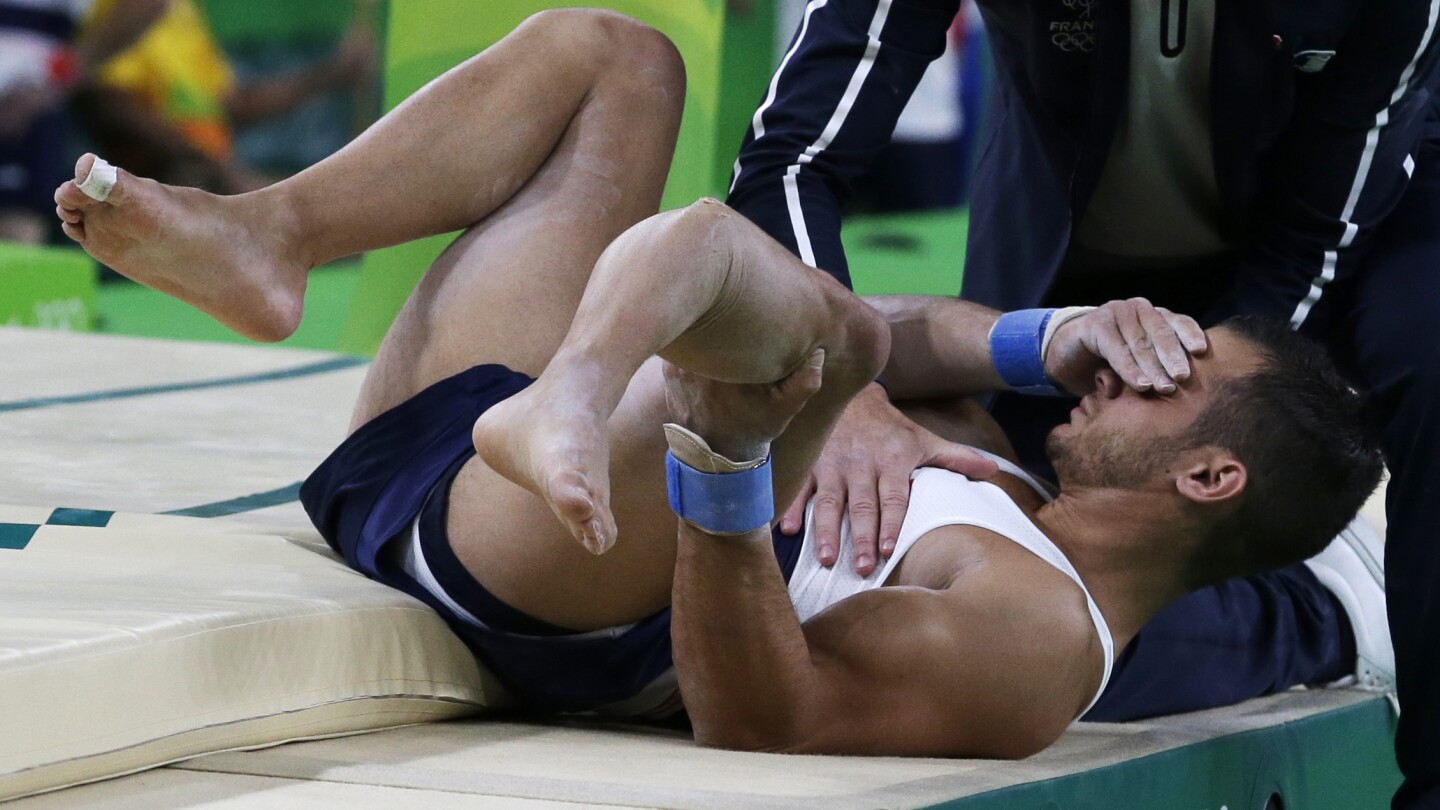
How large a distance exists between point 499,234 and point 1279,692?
1.08 meters

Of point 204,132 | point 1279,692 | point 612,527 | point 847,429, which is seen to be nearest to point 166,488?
point 847,429

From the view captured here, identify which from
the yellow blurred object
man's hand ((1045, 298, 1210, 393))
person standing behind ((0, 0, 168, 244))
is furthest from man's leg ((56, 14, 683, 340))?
the yellow blurred object

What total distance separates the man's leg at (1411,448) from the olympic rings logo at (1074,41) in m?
0.42

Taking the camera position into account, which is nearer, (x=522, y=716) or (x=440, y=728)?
(x=440, y=728)

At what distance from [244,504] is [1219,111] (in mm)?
1192

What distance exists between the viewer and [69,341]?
10.3 feet

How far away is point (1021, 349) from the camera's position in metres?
1.72

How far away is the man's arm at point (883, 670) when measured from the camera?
1.29 m

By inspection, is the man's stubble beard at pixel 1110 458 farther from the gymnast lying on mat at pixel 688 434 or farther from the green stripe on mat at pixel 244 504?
the green stripe on mat at pixel 244 504

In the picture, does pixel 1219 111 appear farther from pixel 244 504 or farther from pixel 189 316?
pixel 189 316

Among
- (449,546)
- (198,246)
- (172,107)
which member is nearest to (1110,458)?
(449,546)

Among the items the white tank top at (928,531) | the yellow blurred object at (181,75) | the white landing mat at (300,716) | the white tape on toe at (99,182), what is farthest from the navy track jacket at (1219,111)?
the yellow blurred object at (181,75)

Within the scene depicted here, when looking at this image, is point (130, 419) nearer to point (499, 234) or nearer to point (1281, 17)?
point (499, 234)

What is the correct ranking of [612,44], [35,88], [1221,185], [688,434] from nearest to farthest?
1. [688,434]
2. [612,44]
3. [1221,185]
4. [35,88]
